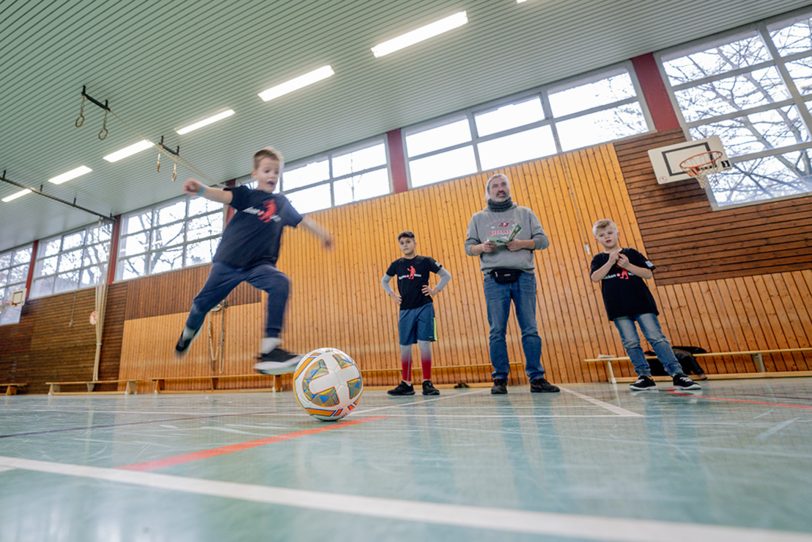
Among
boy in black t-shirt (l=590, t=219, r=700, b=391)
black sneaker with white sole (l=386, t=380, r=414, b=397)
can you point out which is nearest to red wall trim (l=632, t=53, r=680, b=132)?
boy in black t-shirt (l=590, t=219, r=700, b=391)

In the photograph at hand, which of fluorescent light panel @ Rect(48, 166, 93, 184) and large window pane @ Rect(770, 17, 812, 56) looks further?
fluorescent light panel @ Rect(48, 166, 93, 184)

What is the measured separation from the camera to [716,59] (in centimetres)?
625

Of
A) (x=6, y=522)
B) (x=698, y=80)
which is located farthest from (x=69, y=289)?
(x=698, y=80)

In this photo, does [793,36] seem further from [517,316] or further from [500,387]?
[500,387]

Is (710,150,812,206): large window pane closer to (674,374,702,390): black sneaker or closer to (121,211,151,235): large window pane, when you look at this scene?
(674,374,702,390): black sneaker

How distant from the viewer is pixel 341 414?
179 cm

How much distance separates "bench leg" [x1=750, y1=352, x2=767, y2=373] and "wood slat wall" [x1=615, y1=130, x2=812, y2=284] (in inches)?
44.8

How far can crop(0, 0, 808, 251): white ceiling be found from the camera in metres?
5.41

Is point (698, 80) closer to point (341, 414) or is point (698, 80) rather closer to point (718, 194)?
point (718, 194)

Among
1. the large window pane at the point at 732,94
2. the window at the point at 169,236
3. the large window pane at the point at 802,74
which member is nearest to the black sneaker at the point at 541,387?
the large window pane at the point at 732,94

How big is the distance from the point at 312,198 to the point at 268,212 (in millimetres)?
6558

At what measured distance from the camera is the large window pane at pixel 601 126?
6336mm

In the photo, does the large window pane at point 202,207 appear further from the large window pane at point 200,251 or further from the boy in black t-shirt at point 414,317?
the boy in black t-shirt at point 414,317

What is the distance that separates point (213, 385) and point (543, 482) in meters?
8.89
